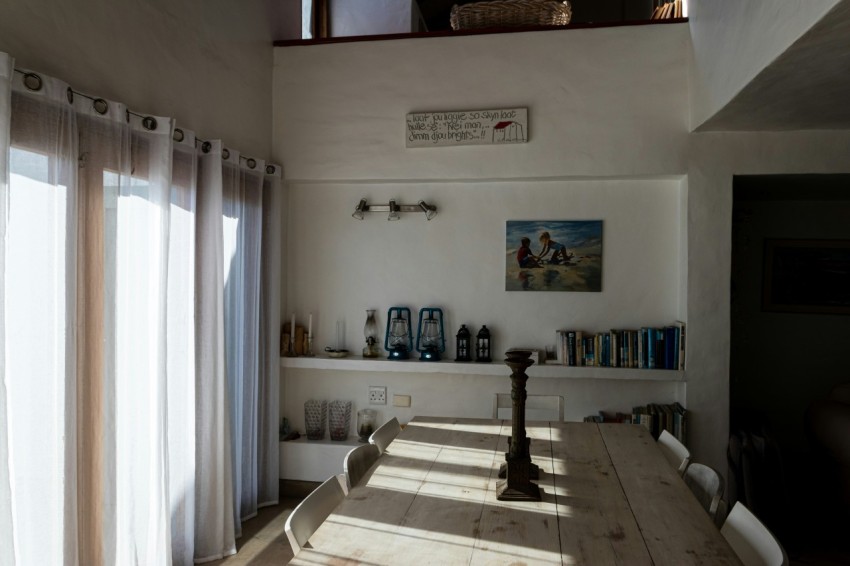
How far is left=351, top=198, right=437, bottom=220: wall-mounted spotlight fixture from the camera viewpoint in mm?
4859

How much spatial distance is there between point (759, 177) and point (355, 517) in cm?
360

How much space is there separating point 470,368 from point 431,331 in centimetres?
42

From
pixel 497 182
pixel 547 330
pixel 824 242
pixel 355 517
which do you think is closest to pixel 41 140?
pixel 355 517

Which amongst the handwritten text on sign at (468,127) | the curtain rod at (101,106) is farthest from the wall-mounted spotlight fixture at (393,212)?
the curtain rod at (101,106)

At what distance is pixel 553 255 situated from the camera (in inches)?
187

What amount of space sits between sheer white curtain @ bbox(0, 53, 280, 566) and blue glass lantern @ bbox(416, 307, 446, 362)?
116 centimetres

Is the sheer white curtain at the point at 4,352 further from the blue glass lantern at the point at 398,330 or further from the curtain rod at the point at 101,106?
the blue glass lantern at the point at 398,330

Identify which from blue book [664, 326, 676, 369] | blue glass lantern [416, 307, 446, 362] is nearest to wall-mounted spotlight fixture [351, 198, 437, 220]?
blue glass lantern [416, 307, 446, 362]

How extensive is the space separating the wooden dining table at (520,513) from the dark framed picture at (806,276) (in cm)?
333

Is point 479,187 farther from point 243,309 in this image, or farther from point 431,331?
point 243,309

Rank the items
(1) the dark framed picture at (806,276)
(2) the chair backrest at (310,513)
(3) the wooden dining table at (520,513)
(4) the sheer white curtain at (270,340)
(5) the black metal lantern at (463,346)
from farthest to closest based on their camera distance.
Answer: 1. (1) the dark framed picture at (806,276)
2. (5) the black metal lantern at (463,346)
3. (4) the sheer white curtain at (270,340)
4. (2) the chair backrest at (310,513)
5. (3) the wooden dining table at (520,513)

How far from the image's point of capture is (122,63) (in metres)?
3.20

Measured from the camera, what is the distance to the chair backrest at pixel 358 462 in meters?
2.80

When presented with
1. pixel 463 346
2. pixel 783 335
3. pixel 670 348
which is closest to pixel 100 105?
pixel 463 346
